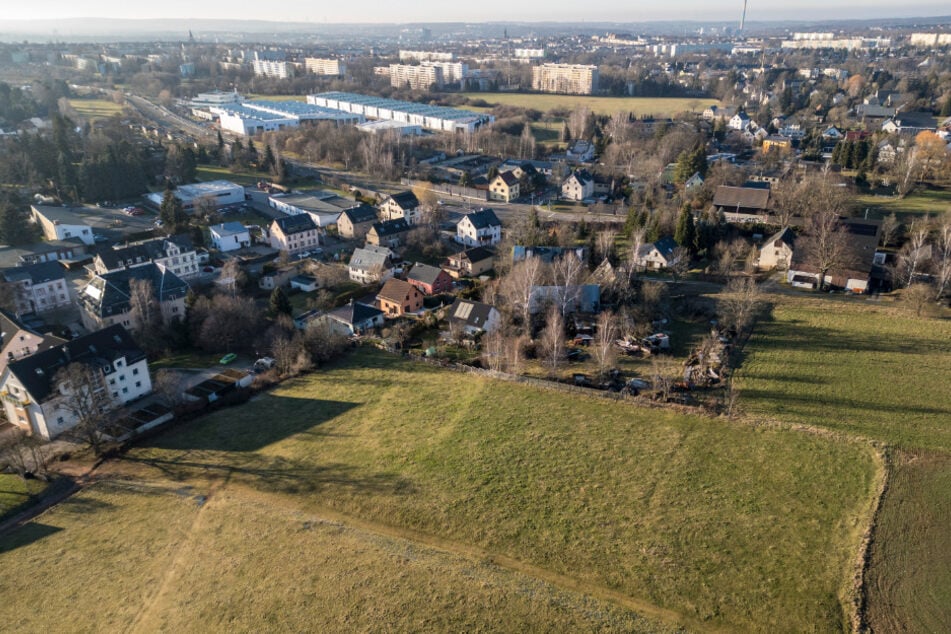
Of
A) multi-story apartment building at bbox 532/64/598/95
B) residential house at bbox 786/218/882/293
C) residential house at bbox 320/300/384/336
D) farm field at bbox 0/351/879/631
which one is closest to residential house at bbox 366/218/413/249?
residential house at bbox 320/300/384/336

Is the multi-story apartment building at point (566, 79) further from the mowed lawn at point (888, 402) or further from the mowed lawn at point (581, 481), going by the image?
the mowed lawn at point (581, 481)

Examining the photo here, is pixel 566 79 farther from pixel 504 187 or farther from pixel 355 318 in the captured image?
pixel 355 318

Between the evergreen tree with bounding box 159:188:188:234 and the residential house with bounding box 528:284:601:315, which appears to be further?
the evergreen tree with bounding box 159:188:188:234

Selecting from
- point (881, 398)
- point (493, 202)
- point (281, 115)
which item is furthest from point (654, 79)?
point (881, 398)

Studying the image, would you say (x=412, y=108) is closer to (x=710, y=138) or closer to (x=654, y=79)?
(x=710, y=138)

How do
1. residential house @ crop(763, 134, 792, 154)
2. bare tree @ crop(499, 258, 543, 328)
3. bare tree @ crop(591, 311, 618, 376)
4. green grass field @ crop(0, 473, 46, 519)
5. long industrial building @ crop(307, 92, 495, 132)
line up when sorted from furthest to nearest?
1. long industrial building @ crop(307, 92, 495, 132)
2. residential house @ crop(763, 134, 792, 154)
3. bare tree @ crop(499, 258, 543, 328)
4. bare tree @ crop(591, 311, 618, 376)
5. green grass field @ crop(0, 473, 46, 519)

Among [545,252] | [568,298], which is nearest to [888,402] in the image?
[568,298]

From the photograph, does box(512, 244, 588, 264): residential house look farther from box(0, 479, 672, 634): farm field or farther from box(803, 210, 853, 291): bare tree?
box(0, 479, 672, 634): farm field

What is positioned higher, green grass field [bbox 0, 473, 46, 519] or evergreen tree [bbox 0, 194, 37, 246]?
evergreen tree [bbox 0, 194, 37, 246]
